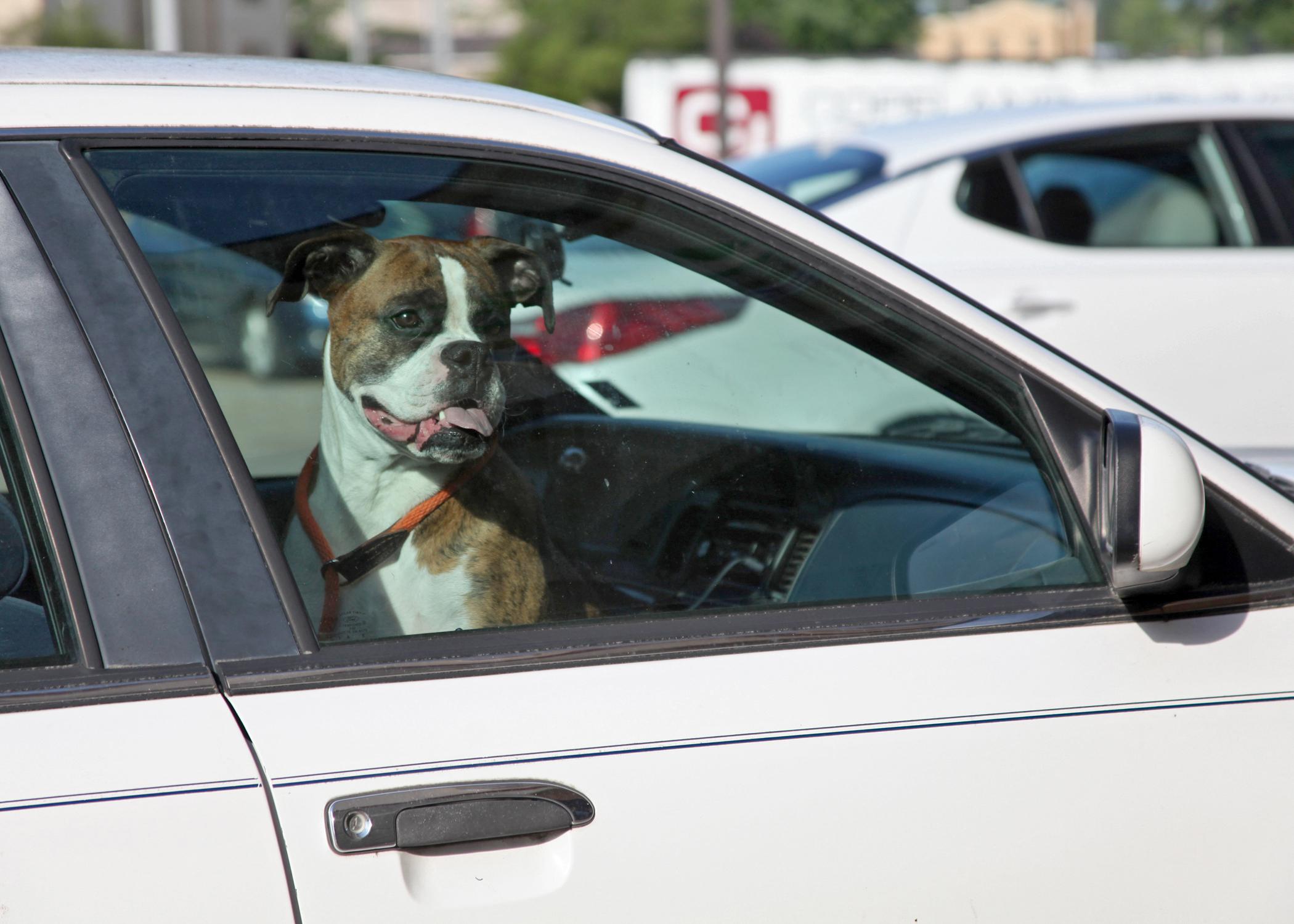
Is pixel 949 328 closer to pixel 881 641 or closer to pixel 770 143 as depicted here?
pixel 881 641

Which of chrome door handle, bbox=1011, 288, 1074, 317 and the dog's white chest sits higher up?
the dog's white chest

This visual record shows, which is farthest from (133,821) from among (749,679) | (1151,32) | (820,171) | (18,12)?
(1151,32)

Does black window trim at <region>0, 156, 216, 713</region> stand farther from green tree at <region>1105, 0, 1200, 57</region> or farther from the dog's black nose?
green tree at <region>1105, 0, 1200, 57</region>

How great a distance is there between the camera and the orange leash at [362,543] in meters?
1.73

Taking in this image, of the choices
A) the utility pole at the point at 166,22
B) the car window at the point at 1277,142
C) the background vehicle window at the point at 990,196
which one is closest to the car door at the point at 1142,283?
the background vehicle window at the point at 990,196

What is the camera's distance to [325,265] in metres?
1.76

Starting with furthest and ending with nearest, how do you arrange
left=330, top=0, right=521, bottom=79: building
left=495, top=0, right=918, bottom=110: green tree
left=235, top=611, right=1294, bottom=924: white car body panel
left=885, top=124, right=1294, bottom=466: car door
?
left=330, top=0, right=521, bottom=79: building, left=495, top=0, right=918, bottom=110: green tree, left=885, top=124, right=1294, bottom=466: car door, left=235, top=611, right=1294, bottom=924: white car body panel

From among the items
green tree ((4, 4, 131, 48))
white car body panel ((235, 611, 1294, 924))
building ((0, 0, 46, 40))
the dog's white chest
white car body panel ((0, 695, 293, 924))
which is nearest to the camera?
white car body panel ((0, 695, 293, 924))

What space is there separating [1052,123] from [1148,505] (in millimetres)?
3952

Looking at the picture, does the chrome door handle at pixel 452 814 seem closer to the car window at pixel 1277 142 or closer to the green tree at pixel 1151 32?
the car window at pixel 1277 142

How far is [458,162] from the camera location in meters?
1.59

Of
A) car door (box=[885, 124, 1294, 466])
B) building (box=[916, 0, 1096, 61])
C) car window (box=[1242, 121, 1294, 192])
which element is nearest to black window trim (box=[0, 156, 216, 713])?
car door (box=[885, 124, 1294, 466])

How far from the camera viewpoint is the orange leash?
1731 millimetres

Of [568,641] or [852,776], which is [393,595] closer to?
[568,641]
